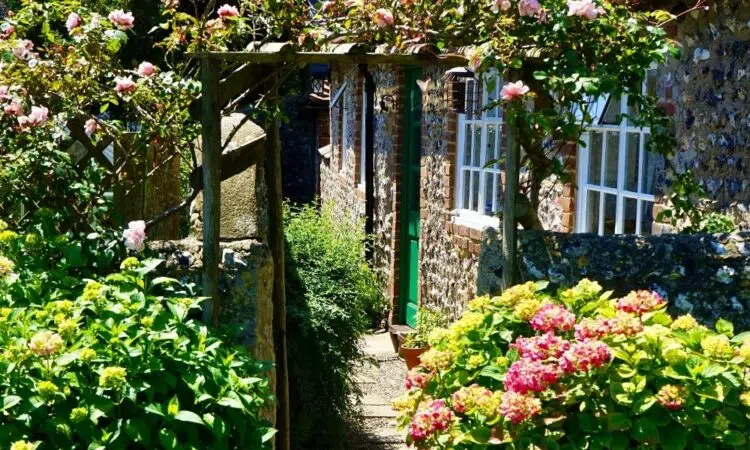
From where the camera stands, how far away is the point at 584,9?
4102 millimetres

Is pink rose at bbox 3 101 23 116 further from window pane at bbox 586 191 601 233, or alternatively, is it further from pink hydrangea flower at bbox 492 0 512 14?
window pane at bbox 586 191 601 233

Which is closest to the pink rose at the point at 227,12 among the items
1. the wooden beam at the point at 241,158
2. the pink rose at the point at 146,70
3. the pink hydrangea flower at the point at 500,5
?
the pink rose at the point at 146,70

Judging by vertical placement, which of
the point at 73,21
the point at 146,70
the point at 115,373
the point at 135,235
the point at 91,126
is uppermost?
the point at 73,21

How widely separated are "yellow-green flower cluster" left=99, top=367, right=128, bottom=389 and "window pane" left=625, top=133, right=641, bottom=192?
3262 millimetres

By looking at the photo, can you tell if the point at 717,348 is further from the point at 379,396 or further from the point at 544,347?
the point at 379,396

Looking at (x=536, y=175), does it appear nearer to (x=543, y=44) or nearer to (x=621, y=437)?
(x=543, y=44)

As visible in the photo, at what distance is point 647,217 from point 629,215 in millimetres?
219

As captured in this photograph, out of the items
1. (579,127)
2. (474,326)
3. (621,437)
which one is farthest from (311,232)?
(621,437)

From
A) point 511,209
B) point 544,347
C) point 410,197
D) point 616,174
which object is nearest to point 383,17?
point 511,209

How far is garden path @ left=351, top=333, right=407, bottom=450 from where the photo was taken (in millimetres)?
7191

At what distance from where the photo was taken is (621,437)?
298 cm

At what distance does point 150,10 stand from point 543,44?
557cm

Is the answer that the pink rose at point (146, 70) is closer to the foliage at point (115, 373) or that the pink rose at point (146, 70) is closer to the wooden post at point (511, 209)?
the foliage at point (115, 373)

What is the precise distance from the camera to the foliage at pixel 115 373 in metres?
3.24
